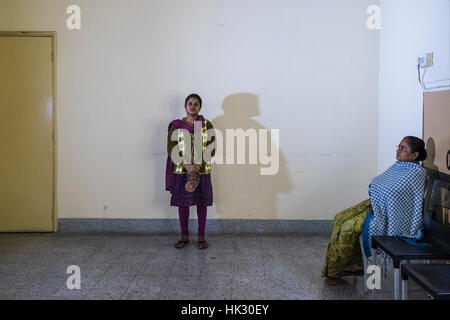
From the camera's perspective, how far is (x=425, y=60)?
3.23 meters

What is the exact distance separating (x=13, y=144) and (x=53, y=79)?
2.61ft

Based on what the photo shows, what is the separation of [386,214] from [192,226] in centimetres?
220

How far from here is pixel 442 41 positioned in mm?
3016

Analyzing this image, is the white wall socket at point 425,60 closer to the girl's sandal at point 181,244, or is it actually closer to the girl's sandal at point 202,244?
the girl's sandal at point 202,244

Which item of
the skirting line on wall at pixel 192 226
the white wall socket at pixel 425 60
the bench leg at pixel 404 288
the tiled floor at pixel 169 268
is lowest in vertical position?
the tiled floor at pixel 169 268

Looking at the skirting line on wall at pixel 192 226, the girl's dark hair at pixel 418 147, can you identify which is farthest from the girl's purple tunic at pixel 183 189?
the girl's dark hair at pixel 418 147

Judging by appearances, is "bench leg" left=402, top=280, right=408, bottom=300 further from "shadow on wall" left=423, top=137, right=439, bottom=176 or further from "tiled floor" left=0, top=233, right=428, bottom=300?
"shadow on wall" left=423, top=137, right=439, bottom=176

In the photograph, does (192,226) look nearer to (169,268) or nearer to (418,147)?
(169,268)

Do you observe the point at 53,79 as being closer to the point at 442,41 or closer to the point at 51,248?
the point at 51,248

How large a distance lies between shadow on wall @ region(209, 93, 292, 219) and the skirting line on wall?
0.28 ft

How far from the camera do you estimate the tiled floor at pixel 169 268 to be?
3002 mm

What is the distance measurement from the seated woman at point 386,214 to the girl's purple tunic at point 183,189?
1.43 m

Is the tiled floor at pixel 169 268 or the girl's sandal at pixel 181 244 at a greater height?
the girl's sandal at pixel 181 244

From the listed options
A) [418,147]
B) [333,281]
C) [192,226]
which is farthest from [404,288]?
[192,226]
